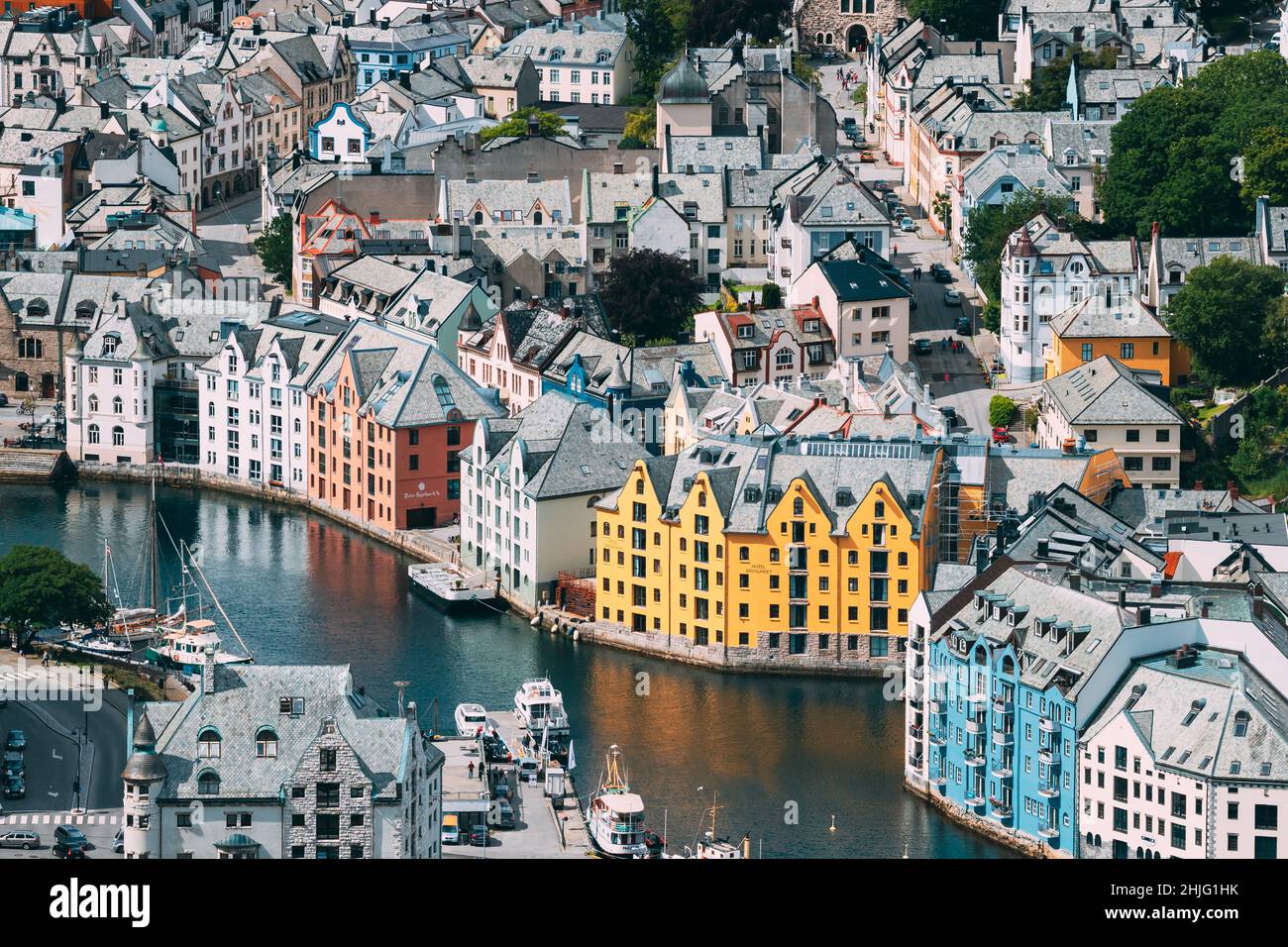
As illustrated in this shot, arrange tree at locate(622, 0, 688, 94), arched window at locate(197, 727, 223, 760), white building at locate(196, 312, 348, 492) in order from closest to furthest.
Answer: arched window at locate(197, 727, 223, 760) → white building at locate(196, 312, 348, 492) → tree at locate(622, 0, 688, 94)

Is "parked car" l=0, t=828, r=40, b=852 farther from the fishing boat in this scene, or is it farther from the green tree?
the green tree

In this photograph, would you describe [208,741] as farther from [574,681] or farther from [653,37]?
[653,37]

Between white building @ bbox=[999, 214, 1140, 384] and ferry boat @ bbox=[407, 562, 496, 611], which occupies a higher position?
white building @ bbox=[999, 214, 1140, 384]

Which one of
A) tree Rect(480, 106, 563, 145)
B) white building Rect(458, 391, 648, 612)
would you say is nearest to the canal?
white building Rect(458, 391, 648, 612)

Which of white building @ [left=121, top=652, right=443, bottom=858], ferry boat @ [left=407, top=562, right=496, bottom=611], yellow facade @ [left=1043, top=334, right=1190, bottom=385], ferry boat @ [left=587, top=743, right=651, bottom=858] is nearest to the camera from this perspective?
white building @ [left=121, top=652, right=443, bottom=858]

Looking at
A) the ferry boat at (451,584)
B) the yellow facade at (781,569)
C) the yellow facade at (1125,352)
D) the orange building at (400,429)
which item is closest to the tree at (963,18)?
the yellow facade at (1125,352)

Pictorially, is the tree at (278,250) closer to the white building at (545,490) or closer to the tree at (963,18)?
the white building at (545,490)

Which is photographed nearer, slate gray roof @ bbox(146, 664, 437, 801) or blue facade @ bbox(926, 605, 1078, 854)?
slate gray roof @ bbox(146, 664, 437, 801)
